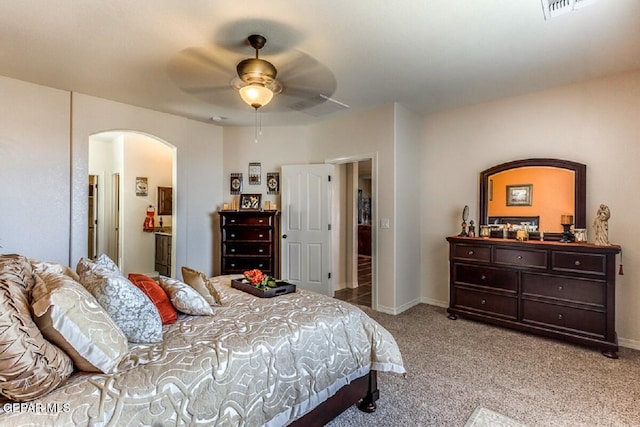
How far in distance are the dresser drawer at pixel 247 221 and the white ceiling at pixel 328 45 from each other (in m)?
1.76

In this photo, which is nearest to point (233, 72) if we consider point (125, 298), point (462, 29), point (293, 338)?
point (462, 29)

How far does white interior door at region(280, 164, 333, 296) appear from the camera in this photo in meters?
4.85

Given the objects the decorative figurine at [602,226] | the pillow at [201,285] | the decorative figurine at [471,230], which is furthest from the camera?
the decorative figurine at [471,230]

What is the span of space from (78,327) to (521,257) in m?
3.74

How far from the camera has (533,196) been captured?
370cm

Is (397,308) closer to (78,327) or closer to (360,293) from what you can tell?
(360,293)

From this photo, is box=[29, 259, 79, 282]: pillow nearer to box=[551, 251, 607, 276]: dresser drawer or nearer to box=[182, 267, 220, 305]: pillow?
box=[182, 267, 220, 305]: pillow

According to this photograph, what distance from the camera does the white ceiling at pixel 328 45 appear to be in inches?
86.1

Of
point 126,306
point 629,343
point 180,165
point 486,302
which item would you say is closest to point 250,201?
point 180,165

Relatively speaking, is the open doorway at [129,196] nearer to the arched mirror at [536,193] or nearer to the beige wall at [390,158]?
the beige wall at [390,158]

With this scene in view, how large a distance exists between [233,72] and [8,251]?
2949mm

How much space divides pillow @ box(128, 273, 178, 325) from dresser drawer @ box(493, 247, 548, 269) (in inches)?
129

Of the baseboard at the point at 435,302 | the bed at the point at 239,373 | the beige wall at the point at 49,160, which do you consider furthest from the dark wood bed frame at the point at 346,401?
the beige wall at the point at 49,160

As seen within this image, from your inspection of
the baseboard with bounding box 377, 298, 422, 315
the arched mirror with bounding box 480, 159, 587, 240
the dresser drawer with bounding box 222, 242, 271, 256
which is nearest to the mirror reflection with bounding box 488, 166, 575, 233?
the arched mirror with bounding box 480, 159, 587, 240
